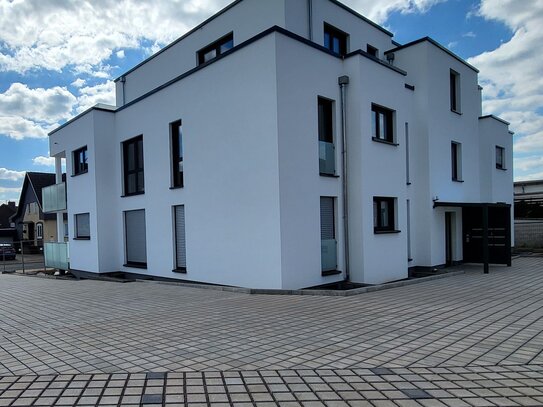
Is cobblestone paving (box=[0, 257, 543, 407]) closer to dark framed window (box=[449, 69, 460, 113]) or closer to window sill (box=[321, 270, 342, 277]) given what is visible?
window sill (box=[321, 270, 342, 277])

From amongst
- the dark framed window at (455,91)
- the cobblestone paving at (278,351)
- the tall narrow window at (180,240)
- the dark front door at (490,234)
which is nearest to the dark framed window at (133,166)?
the tall narrow window at (180,240)

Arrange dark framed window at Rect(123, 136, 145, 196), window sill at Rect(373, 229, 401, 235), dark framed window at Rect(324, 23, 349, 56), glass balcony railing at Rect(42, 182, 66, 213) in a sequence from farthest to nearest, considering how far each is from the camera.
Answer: glass balcony railing at Rect(42, 182, 66, 213)
dark framed window at Rect(123, 136, 145, 196)
dark framed window at Rect(324, 23, 349, 56)
window sill at Rect(373, 229, 401, 235)

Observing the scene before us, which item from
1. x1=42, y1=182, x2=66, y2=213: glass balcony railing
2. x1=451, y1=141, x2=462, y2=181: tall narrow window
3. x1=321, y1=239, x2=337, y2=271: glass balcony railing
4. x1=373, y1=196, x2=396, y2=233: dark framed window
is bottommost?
x1=321, y1=239, x2=337, y2=271: glass balcony railing

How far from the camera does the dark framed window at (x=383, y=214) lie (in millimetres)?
11555

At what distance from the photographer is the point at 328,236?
35.2 ft

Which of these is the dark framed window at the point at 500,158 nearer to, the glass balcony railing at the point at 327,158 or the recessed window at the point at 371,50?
the recessed window at the point at 371,50

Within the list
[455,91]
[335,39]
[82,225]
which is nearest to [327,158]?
[335,39]

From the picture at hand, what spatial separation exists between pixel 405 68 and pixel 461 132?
3.65 metres


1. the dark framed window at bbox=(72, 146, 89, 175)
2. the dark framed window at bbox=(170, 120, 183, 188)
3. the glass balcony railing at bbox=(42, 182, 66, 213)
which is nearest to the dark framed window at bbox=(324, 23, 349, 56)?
the dark framed window at bbox=(170, 120, 183, 188)

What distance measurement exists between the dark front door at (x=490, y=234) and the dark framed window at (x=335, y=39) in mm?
7714

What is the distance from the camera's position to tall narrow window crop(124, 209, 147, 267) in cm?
1441

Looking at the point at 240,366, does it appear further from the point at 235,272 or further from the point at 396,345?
the point at 235,272

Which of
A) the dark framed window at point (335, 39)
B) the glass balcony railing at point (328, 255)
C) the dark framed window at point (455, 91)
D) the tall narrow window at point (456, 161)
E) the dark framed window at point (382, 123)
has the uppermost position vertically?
the dark framed window at point (335, 39)

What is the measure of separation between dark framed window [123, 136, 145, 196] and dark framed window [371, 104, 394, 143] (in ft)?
26.7
